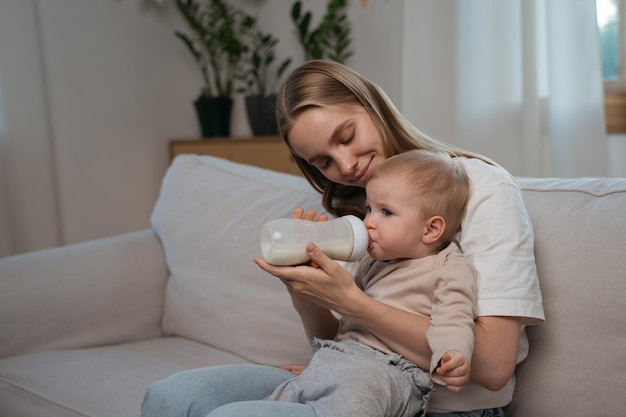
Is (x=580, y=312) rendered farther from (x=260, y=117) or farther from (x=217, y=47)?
(x=217, y=47)

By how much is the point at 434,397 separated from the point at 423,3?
1.60 m

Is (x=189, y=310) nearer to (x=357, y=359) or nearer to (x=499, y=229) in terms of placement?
(x=357, y=359)

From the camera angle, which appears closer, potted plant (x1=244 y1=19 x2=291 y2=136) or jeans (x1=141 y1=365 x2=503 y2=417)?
jeans (x1=141 y1=365 x2=503 y2=417)

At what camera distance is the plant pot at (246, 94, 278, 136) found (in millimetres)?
3049

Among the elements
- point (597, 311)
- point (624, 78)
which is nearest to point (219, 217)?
point (597, 311)

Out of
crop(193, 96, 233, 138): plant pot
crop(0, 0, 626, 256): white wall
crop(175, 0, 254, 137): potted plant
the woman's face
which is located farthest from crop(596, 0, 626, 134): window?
crop(193, 96, 233, 138): plant pot

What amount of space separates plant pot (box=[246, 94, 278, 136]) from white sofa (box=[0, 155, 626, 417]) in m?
0.96

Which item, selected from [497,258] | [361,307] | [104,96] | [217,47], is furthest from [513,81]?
[104,96]

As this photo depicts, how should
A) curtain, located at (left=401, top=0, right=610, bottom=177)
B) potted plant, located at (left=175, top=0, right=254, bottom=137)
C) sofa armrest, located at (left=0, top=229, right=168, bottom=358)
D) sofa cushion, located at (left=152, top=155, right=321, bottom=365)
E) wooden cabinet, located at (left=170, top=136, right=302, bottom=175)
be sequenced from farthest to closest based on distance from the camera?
1. potted plant, located at (left=175, top=0, right=254, bottom=137)
2. wooden cabinet, located at (left=170, top=136, right=302, bottom=175)
3. curtain, located at (left=401, top=0, right=610, bottom=177)
4. sofa armrest, located at (left=0, top=229, right=168, bottom=358)
5. sofa cushion, located at (left=152, top=155, right=321, bottom=365)

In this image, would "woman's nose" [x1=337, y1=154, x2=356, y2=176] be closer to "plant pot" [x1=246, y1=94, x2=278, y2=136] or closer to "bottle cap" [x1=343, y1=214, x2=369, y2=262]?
"bottle cap" [x1=343, y1=214, x2=369, y2=262]

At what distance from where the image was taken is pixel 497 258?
1056 millimetres

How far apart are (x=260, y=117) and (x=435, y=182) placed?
2.05m

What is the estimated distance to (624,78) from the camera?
7.23ft

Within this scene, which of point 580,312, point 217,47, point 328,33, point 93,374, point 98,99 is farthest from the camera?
point 217,47
